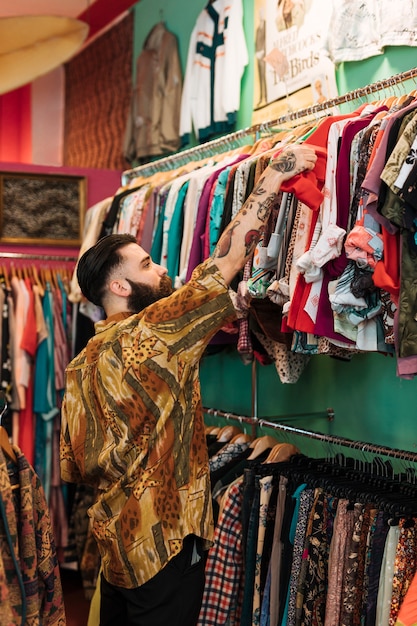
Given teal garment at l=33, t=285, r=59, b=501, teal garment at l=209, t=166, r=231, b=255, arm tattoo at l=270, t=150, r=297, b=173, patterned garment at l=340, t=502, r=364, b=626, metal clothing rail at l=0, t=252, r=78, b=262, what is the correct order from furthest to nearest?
metal clothing rail at l=0, t=252, r=78, b=262 → teal garment at l=33, t=285, r=59, b=501 → teal garment at l=209, t=166, r=231, b=255 → patterned garment at l=340, t=502, r=364, b=626 → arm tattoo at l=270, t=150, r=297, b=173

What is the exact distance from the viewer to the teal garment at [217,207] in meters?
3.39

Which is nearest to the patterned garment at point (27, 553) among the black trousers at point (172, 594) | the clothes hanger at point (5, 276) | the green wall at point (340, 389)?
the black trousers at point (172, 594)

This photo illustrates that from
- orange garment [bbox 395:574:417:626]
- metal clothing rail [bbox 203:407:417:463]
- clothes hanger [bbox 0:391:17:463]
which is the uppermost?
clothes hanger [bbox 0:391:17:463]

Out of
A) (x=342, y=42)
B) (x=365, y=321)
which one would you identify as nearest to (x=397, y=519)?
(x=365, y=321)

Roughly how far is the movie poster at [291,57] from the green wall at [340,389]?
0.12 metres

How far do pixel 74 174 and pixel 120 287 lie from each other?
322cm

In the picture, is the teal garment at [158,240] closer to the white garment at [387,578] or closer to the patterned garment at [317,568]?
the patterned garment at [317,568]

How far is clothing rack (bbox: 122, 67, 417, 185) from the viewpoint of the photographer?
2.82 metres

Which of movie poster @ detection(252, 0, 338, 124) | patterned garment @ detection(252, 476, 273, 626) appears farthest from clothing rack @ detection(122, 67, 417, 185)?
patterned garment @ detection(252, 476, 273, 626)

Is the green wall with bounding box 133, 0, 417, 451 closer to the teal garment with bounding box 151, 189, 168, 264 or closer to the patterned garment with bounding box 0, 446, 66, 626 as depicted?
the teal garment with bounding box 151, 189, 168, 264

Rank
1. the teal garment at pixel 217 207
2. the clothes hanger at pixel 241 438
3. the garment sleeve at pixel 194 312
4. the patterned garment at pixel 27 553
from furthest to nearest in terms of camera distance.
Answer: the clothes hanger at pixel 241 438 → the teal garment at pixel 217 207 → the garment sleeve at pixel 194 312 → the patterned garment at pixel 27 553

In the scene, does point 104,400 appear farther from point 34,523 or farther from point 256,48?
point 256,48

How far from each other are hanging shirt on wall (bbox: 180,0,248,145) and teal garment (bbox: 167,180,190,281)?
1155 mm

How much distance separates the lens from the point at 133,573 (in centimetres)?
235
